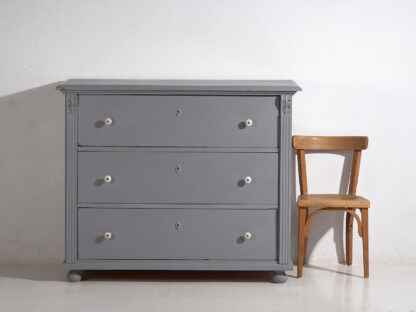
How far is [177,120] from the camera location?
3.94m

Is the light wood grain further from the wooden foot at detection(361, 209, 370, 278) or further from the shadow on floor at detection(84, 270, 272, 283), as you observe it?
the shadow on floor at detection(84, 270, 272, 283)

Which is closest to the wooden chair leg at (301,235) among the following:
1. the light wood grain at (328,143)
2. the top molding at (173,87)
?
the light wood grain at (328,143)

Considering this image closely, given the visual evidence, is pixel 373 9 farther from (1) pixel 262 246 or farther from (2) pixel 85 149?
(2) pixel 85 149

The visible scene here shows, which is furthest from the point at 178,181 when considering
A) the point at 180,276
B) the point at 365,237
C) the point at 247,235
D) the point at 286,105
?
the point at 365,237

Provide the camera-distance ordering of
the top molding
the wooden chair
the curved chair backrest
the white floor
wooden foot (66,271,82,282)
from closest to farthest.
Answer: the white floor → the top molding → wooden foot (66,271,82,282) → the wooden chair → the curved chair backrest

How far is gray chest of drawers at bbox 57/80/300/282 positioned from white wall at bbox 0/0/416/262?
0.54 m

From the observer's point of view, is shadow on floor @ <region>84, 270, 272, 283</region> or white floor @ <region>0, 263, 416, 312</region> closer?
white floor @ <region>0, 263, 416, 312</region>

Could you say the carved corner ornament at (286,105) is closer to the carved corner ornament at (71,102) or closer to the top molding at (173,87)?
the top molding at (173,87)

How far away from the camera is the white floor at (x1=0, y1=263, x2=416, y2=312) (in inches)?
140

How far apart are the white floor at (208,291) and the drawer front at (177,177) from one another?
47 centimetres

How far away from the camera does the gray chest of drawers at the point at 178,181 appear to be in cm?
394

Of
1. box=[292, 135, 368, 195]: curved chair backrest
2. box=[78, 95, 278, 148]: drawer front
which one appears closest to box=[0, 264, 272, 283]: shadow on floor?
box=[292, 135, 368, 195]: curved chair backrest

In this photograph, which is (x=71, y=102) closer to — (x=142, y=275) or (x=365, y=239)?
(x=142, y=275)

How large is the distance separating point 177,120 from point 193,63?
64 centimetres
